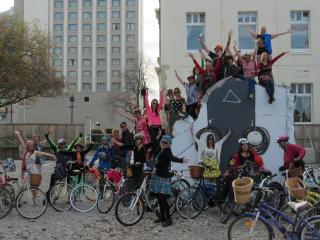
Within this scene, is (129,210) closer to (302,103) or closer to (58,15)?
(302,103)

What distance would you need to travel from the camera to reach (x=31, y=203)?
39.3ft

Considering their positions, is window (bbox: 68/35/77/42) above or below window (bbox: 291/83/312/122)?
above

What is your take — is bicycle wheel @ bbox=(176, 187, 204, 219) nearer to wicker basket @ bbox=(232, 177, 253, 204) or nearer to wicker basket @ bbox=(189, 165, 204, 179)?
wicker basket @ bbox=(189, 165, 204, 179)

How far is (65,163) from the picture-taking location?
13.6 m

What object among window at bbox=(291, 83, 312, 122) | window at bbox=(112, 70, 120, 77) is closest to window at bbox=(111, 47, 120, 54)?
window at bbox=(112, 70, 120, 77)

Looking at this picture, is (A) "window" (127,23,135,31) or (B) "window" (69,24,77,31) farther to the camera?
(B) "window" (69,24,77,31)

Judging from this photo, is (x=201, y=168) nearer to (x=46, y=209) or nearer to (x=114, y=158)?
(x=114, y=158)

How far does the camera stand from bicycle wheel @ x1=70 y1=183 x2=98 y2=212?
12500 millimetres

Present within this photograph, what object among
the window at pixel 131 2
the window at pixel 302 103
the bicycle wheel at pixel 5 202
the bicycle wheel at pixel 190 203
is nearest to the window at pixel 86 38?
the window at pixel 131 2

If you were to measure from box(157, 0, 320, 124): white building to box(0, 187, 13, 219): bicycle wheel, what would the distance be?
64.8 ft

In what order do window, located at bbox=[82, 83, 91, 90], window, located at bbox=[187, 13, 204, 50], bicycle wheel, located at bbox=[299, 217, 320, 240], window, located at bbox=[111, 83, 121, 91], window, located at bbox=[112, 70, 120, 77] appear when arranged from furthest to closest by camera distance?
window, located at bbox=[112, 70, 120, 77] → window, located at bbox=[82, 83, 91, 90] → window, located at bbox=[111, 83, 121, 91] → window, located at bbox=[187, 13, 204, 50] → bicycle wheel, located at bbox=[299, 217, 320, 240]

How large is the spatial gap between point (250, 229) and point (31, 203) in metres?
5.65

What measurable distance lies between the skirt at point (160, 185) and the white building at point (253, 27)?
20119 mm

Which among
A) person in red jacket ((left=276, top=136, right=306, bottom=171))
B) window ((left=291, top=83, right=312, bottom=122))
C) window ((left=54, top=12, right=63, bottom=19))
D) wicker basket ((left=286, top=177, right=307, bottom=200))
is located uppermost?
window ((left=54, top=12, right=63, bottom=19))
